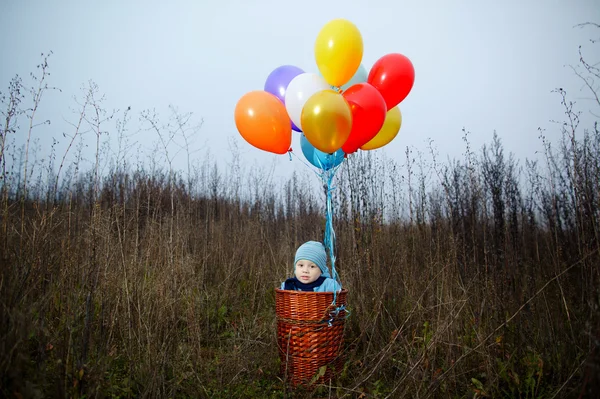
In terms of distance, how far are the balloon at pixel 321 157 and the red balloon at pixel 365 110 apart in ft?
0.68

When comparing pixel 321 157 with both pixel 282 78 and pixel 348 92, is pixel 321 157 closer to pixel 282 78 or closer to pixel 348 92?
pixel 348 92

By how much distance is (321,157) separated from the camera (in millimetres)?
2723

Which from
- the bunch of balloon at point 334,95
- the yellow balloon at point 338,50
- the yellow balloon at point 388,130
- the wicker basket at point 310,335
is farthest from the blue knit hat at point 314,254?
the yellow balloon at point 338,50

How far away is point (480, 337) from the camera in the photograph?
2168mm

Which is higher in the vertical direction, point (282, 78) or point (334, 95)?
point (282, 78)

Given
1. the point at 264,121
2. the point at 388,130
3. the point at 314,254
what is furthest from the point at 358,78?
the point at 314,254

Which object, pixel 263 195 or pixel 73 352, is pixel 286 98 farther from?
pixel 263 195

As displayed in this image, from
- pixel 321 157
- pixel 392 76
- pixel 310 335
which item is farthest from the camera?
pixel 321 157

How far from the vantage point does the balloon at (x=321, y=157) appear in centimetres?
269

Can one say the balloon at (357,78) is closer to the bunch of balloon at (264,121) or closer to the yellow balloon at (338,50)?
the yellow balloon at (338,50)

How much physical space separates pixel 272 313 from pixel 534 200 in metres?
3.55

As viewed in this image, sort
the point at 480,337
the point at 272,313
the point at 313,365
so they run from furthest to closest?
the point at 272,313
the point at 313,365
the point at 480,337

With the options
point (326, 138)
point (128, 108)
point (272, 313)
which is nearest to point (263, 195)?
point (272, 313)

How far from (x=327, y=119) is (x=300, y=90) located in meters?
0.47
